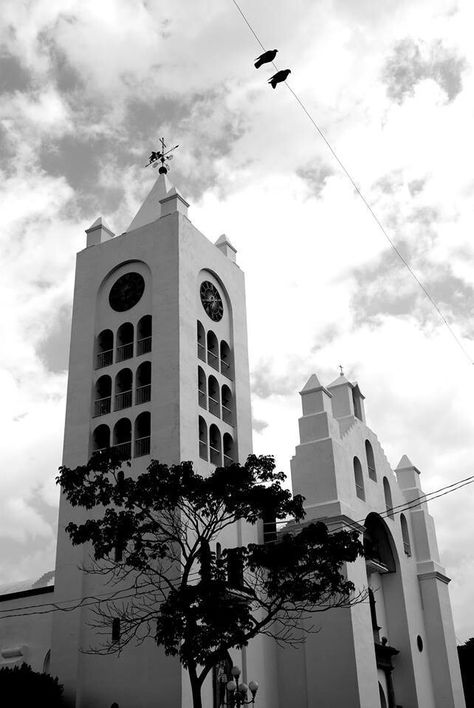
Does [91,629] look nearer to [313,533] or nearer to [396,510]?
[313,533]

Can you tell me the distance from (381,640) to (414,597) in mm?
3640

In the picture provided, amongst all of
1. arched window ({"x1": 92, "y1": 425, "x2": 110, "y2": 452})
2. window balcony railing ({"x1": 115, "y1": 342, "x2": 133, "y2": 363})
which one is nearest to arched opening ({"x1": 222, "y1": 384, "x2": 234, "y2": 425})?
window balcony railing ({"x1": 115, "y1": 342, "x2": 133, "y2": 363})

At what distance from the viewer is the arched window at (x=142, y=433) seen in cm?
3019

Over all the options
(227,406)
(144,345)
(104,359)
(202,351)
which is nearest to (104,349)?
(104,359)

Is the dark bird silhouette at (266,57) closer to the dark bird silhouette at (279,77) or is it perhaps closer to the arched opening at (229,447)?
the dark bird silhouette at (279,77)

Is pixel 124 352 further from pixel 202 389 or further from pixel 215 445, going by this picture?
pixel 215 445

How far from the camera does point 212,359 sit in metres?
34.1

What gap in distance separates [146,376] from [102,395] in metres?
2.25

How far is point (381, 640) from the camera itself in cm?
3481

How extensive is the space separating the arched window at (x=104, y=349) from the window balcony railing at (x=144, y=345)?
53.3 inches

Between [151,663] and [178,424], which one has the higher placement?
Answer: [178,424]

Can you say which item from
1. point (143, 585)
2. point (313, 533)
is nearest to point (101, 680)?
point (143, 585)

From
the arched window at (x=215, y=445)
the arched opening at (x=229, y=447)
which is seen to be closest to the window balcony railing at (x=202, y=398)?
the arched window at (x=215, y=445)

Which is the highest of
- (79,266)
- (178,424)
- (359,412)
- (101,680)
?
(79,266)
